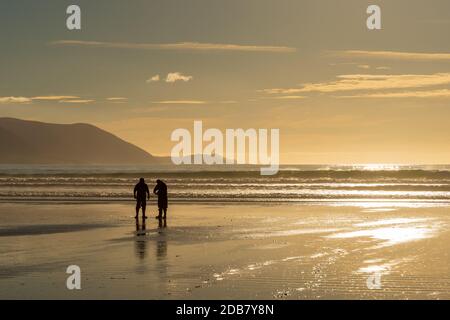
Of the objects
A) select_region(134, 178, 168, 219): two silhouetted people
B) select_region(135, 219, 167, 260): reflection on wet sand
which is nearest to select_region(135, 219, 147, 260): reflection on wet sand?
select_region(135, 219, 167, 260): reflection on wet sand

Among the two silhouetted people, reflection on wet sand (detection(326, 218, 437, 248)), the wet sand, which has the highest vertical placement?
the two silhouetted people

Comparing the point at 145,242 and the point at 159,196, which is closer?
the point at 145,242

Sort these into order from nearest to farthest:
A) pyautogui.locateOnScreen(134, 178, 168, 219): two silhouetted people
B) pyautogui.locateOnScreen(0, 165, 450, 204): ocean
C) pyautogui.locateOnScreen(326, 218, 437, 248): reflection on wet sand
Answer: pyautogui.locateOnScreen(326, 218, 437, 248): reflection on wet sand → pyautogui.locateOnScreen(134, 178, 168, 219): two silhouetted people → pyautogui.locateOnScreen(0, 165, 450, 204): ocean

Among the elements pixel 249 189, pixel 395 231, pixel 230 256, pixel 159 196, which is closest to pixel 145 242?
pixel 230 256

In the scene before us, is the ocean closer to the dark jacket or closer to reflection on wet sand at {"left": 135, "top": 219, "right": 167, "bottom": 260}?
the dark jacket

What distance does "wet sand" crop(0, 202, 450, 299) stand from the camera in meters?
12.8

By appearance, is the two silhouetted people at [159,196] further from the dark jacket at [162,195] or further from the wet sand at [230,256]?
the wet sand at [230,256]

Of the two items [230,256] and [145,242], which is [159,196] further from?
[230,256]

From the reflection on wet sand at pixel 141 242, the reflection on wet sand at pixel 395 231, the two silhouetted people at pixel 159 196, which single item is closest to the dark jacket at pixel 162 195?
the two silhouetted people at pixel 159 196

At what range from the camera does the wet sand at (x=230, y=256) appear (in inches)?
504

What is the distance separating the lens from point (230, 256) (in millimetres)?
17531

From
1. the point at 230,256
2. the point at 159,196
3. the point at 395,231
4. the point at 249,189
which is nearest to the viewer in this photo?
the point at 230,256
